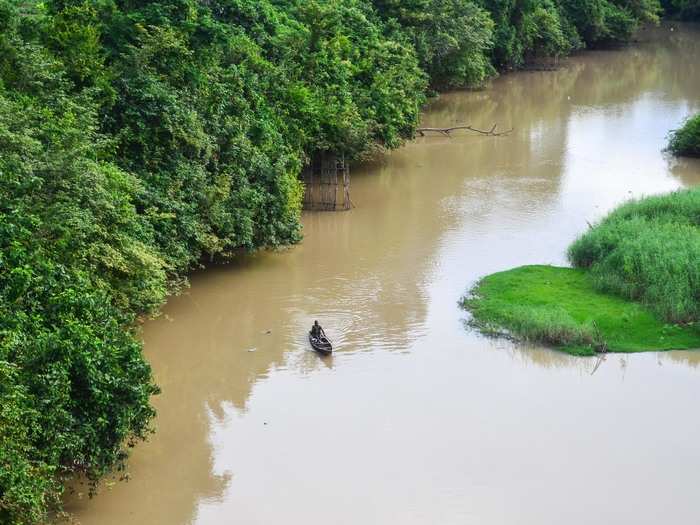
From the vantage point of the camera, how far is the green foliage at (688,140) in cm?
3086

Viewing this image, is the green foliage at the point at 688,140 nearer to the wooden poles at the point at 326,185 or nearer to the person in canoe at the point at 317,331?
the wooden poles at the point at 326,185

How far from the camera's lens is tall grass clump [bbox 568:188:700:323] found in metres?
18.9

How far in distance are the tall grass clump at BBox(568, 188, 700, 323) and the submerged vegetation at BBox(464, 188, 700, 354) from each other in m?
0.02

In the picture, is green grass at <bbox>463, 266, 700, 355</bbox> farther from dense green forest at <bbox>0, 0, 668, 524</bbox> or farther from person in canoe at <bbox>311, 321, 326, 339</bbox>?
dense green forest at <bbox>0, 0, 668, 524</bbox>

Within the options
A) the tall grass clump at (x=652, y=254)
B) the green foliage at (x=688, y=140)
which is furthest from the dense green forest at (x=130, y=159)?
the green foliage at (x=688, y=140)

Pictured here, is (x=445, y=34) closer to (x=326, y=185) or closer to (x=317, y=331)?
(x=326, y=185)

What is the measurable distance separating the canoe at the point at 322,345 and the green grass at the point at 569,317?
10.3 ft

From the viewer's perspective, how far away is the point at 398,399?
1642 cm

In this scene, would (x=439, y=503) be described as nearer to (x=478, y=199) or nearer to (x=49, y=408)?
(x=49, y=408)

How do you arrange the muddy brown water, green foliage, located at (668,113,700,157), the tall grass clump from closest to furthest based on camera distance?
the muddy brown water, the tall grass clump, green foliage, located at (668,113,700,157)

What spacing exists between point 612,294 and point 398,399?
234 inches

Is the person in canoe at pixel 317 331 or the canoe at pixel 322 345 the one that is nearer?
the canoe at pixel 322 345

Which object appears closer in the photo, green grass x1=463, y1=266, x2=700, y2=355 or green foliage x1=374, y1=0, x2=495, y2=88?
green grass x1=463, y1=266, x2=700, y2=355

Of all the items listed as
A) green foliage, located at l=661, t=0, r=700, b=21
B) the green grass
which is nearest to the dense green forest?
the green grass
